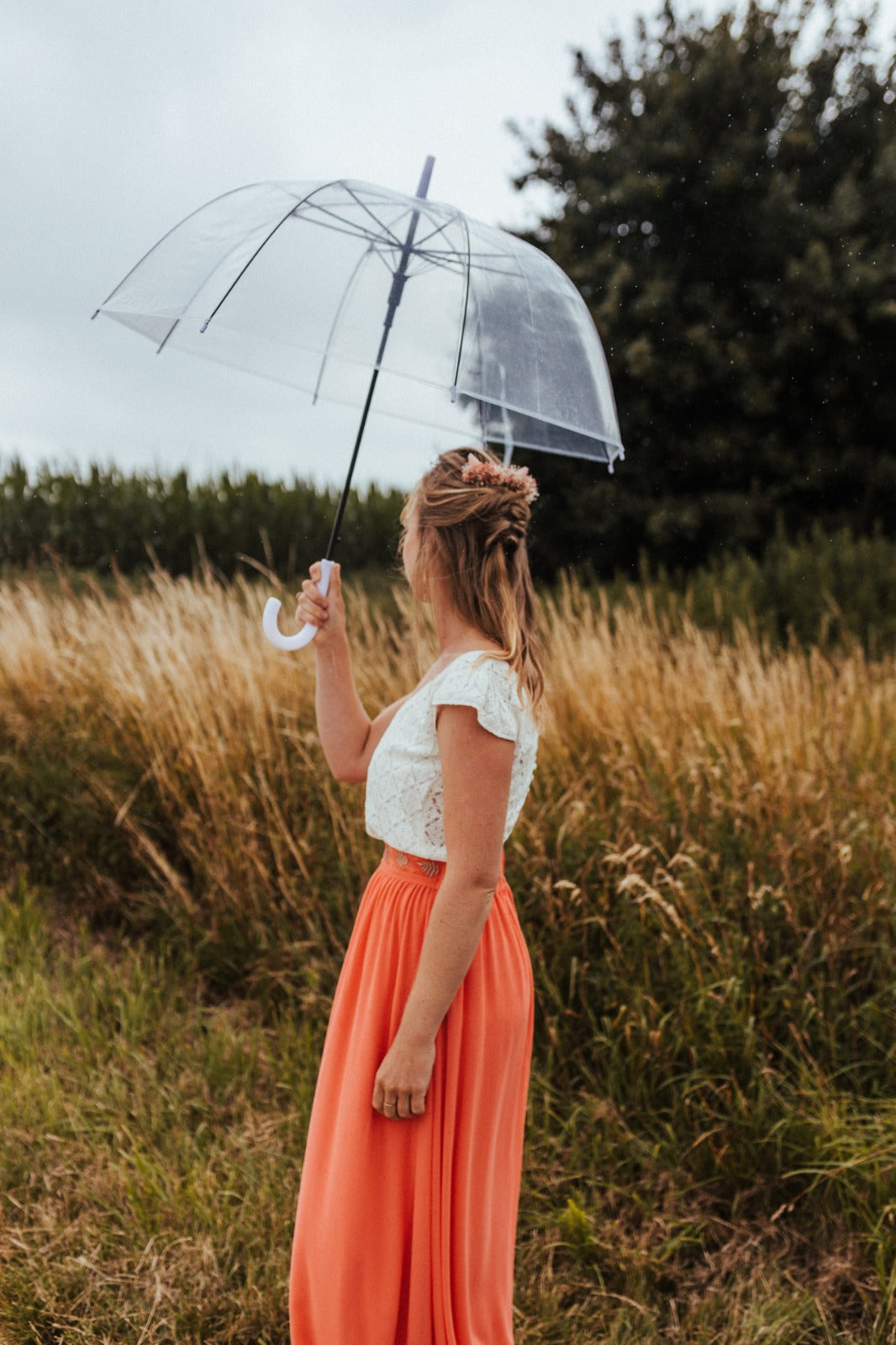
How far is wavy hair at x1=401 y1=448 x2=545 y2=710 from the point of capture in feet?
5.70

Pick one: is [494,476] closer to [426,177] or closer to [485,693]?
[485,693]

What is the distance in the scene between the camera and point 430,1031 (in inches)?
63.4

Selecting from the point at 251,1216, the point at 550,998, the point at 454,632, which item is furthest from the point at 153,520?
the point at 454,632

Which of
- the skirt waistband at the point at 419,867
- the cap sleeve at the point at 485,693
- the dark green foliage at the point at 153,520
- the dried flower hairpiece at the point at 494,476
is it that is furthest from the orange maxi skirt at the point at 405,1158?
the dark green foliage at the point at 153,520

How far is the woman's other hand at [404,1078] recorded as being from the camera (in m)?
1.62

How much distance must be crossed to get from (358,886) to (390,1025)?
7.14ft

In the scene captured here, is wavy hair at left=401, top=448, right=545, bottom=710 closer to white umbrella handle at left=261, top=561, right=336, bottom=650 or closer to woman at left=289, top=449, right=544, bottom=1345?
woman at left=289, top=449, right=544, bottom=1345

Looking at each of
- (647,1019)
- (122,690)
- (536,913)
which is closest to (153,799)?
(122,690)

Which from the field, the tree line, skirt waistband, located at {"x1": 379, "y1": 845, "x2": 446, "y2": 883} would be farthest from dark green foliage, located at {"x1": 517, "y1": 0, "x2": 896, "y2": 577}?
skirt waistband, located at {"x1": 379, "y1": 845, "x2": 446, "y2": 883}

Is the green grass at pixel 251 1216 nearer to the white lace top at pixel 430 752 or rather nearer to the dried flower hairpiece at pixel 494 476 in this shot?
the white lace top at pixel 430 752

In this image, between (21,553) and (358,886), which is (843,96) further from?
(358,886)

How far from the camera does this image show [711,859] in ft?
11.6

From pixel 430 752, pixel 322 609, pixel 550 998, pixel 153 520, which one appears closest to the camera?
pixel 430 752

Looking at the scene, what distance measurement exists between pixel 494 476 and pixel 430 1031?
3.22 ft
